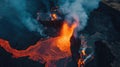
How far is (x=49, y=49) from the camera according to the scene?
1044 centimetres

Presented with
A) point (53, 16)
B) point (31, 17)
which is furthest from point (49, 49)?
point (31, 17)

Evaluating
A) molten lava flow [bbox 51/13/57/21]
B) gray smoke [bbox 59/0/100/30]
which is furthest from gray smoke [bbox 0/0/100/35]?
molten lava flow [bbox 51/13/57/21]

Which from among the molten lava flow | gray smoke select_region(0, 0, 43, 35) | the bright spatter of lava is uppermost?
the molten lava flow

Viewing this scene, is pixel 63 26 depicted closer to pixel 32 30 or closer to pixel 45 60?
pixel 32 30

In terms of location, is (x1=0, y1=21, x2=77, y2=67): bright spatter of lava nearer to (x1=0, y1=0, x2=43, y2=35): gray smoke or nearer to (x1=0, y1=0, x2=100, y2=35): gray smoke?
(x1=0, y1=0, x2=100, y2=35): gray smoke

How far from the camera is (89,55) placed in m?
9.74

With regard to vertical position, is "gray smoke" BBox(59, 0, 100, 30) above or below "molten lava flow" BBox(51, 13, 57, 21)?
above

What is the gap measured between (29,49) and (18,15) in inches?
156

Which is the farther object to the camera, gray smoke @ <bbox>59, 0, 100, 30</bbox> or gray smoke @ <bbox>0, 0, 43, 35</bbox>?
gray smoke @ <bbox>0, 0, 43, 35</bbox>

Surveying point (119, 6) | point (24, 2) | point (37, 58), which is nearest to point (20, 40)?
point (37, 58)

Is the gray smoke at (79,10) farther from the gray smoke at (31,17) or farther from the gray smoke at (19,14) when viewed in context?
the gray smoke at (19,14)

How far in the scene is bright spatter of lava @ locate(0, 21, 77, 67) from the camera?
32.5 feet

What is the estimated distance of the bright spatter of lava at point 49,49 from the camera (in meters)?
9.91

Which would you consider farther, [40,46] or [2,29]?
[2,29]
